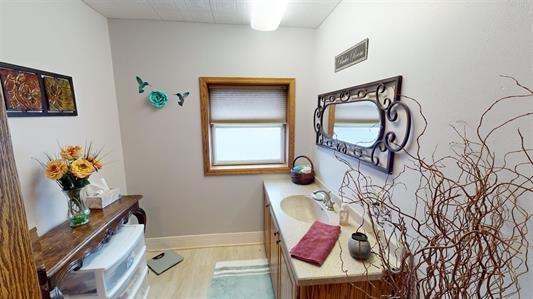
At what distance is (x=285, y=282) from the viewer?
136cm

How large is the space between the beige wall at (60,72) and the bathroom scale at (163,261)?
0.86 m

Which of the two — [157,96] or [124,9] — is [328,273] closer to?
[157,96]

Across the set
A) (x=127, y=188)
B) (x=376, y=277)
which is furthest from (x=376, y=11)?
(x=127, y=188)

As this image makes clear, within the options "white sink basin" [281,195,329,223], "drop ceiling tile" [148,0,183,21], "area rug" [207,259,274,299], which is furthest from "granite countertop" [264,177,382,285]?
"drop ceiling tile" [148,0,183,21]

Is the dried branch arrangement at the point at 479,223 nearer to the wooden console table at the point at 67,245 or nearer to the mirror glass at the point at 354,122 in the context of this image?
the mirror glass at the point at 354,122

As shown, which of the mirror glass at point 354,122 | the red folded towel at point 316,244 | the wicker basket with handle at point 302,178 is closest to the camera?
the red folded towel at point 316,244

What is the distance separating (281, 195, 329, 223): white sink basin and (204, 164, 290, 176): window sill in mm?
530

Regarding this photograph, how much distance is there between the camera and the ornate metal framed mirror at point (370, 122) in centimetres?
117

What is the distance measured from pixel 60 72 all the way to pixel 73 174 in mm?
759

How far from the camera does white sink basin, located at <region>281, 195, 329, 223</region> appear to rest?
1.99 metres

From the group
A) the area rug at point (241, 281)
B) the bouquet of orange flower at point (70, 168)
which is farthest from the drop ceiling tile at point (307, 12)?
the area rug at point (241, 281)

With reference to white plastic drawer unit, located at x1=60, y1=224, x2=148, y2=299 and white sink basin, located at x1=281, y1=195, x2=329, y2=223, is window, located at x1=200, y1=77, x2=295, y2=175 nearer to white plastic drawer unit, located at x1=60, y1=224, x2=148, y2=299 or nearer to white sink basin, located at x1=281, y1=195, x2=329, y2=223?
white sink basin, located at x1=281, y1=195, x2=329, y2=223

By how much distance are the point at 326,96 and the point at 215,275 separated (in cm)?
199

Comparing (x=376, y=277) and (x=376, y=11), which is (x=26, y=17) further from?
(x=376, y=277)
